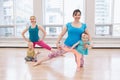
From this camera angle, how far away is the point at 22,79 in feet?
9.12

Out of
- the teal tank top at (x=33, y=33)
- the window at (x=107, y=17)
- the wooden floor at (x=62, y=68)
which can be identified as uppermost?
the window at (x=107, y=17)

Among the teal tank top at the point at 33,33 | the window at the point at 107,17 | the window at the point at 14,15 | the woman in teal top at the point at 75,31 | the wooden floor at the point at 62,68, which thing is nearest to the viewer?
the wooden floor at the point at 62,68

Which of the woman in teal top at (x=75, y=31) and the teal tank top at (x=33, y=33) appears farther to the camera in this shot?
the teal tank top at (x=33, y=33)

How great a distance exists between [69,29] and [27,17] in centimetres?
258

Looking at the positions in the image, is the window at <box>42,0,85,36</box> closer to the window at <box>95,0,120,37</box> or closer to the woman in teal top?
the window at <box>95,0,120,37</box>

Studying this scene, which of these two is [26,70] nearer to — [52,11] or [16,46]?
[16,46]

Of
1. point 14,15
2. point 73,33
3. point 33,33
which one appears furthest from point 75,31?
point 14,15

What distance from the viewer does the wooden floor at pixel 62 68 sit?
2.90 meters

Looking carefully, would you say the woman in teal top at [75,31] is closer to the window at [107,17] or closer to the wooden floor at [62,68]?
the wooden floor at [62,68]

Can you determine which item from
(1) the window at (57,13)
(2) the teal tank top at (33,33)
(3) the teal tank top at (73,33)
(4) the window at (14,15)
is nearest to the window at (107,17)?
(1) the window at (57,13)

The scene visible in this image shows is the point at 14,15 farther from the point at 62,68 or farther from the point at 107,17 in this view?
the point at 62,68

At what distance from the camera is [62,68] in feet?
10.9

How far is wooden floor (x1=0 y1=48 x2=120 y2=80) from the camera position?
290 cm

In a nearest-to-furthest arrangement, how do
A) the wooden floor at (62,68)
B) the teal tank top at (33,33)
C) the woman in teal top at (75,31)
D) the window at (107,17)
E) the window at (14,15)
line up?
1. the wooden floor at (62,68)
2. the woman in teal top at (75,31)
3. the teal tank top at (33,33)
4. the window at (107,17)
5. the window at (14,15)
